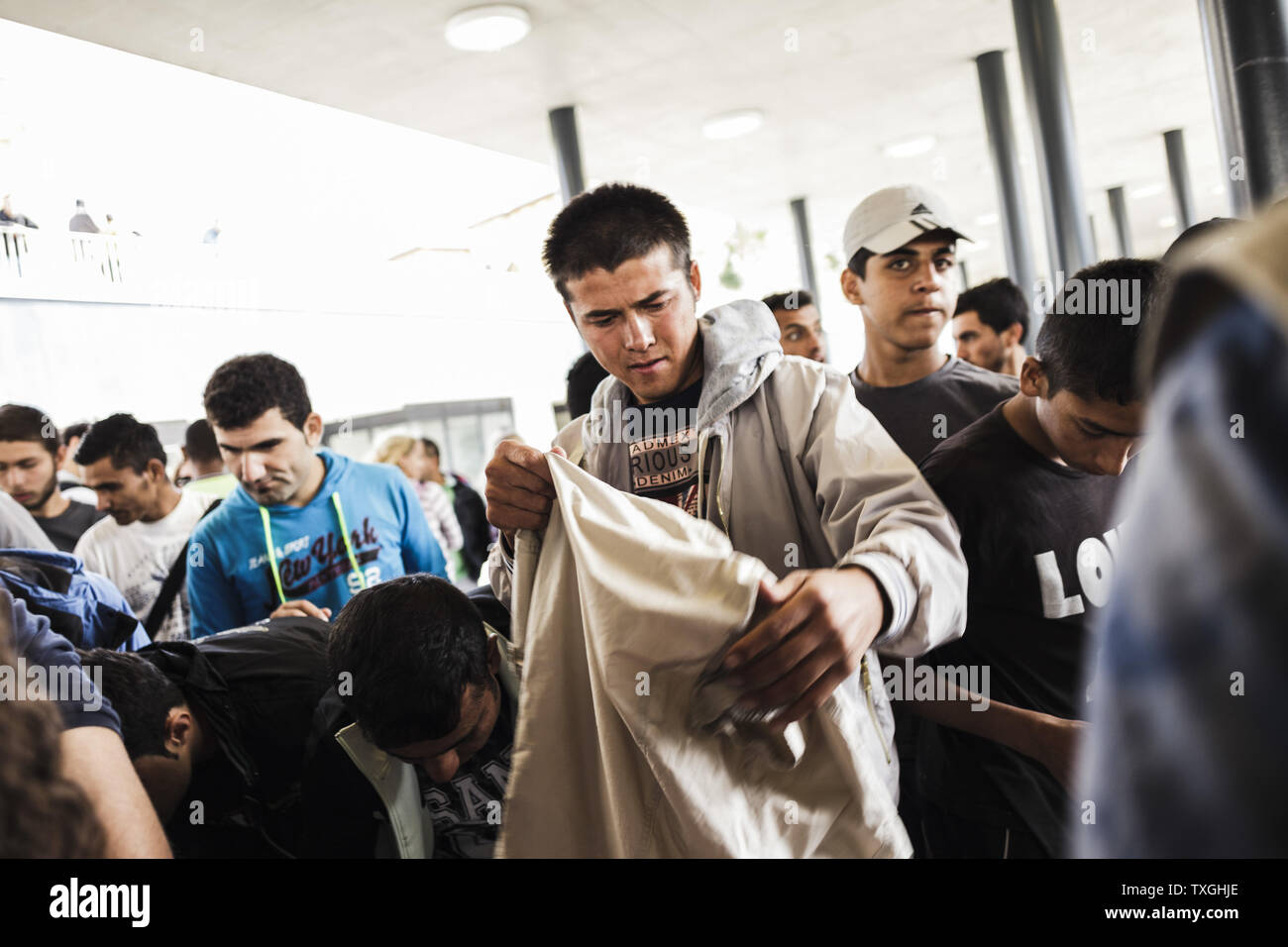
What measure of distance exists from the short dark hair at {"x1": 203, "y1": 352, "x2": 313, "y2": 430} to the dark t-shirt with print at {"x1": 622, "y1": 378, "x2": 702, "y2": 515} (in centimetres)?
153

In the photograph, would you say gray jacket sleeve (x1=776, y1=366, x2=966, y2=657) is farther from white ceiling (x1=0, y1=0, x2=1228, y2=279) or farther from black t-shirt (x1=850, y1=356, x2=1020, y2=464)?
white ceiling (x1=0, y1=0, x2=1228, y2=279)

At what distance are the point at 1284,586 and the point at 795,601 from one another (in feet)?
2.36

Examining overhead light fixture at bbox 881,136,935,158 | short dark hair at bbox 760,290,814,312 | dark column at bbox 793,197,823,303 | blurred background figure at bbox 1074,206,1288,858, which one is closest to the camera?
blurred background figure at bbox 1074,206,1288,858

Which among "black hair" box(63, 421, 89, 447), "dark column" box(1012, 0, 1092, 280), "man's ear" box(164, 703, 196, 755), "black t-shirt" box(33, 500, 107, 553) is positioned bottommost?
"man's ear" box(164, 703, 196, 755)

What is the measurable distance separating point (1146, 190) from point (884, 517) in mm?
16156

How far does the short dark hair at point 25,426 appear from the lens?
3.45 meters

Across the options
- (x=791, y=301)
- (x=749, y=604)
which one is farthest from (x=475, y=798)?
(x=791, y=301)

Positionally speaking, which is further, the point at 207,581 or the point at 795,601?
the point at 207,581

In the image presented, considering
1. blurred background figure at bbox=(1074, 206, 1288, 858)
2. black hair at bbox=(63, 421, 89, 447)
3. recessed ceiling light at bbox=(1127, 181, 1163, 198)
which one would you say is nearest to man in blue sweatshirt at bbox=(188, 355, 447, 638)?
blurred background figure at bbox=(1074, 206, 1288, 858)

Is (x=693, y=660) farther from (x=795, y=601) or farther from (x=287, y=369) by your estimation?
(x=287, y=369)

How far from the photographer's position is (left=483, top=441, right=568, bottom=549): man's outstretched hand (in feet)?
3.89
